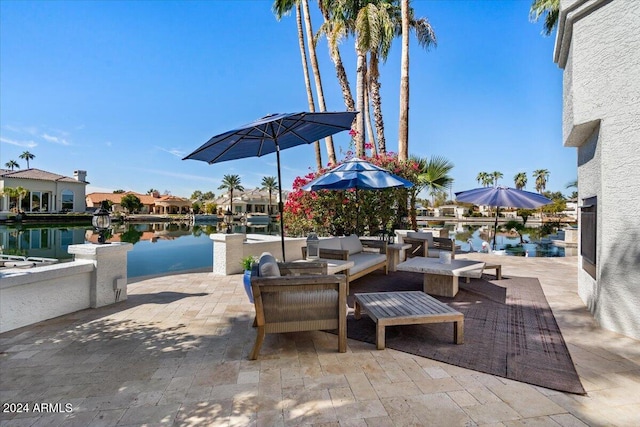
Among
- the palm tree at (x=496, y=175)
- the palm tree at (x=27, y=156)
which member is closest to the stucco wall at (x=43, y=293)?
the palm tree at (x=496, y=175)

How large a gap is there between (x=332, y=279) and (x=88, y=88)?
18.1 metres

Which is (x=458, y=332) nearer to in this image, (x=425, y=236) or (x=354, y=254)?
(x=354, y=254)

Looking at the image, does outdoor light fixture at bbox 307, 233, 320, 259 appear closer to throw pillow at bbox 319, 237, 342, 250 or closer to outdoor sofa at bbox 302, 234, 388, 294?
outdoor sofa at bbox 302, 234, 388, 294

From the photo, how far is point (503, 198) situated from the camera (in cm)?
777

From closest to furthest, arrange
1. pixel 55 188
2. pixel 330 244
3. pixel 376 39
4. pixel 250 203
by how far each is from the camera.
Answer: pixel 330 244 → pixel 376 39 → pixel 55 188 → pixel 250 203

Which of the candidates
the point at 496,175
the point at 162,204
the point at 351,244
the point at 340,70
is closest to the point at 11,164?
the point at 162,204

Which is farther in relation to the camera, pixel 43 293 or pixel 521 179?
pixel 521 179

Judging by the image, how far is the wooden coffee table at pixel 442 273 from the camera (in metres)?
4.34

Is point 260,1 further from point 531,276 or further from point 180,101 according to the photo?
point 531,276

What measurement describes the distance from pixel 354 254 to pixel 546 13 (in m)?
12.9

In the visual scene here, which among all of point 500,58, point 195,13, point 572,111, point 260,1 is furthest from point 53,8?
point 500,58

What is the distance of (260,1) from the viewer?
13.1 metres

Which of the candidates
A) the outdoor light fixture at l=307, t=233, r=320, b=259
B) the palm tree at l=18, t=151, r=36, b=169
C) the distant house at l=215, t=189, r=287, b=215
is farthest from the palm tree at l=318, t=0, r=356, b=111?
the palm tree at l=18, t=151, r=36, b=169

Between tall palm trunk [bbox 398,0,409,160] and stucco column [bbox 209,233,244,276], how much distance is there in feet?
19.6
